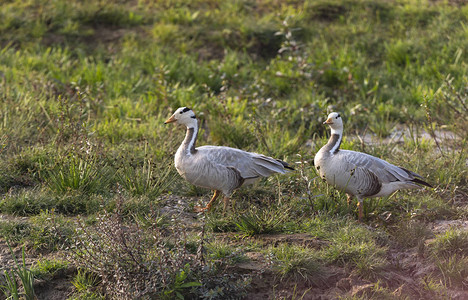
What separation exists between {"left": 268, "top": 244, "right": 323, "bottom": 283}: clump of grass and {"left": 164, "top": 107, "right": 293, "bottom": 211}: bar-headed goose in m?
1.04

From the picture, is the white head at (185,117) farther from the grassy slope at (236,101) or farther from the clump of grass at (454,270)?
the clump of grass at (454,270)

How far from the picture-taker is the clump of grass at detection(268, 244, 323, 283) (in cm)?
446

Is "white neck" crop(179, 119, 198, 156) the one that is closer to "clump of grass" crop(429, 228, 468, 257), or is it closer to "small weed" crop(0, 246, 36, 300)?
"small weed" crop(0, 246, 36, 300)

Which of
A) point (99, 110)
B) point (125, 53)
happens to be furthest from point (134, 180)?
point (125, 53)

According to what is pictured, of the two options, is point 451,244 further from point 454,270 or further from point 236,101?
point 236,101

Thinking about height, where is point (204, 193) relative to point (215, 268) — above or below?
below

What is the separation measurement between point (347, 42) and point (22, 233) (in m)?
7.24

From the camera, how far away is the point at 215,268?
434 centimetres

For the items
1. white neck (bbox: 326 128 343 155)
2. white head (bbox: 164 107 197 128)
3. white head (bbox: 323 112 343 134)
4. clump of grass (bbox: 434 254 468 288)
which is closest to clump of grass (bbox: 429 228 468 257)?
clump of grass (bbox: 434 254 468 288)

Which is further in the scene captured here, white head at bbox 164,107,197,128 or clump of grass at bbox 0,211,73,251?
white head at bbox 164,107,197,128

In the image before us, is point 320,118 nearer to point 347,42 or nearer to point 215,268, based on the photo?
point 347,42

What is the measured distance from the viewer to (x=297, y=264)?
449cm

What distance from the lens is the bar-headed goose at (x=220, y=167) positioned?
5383 millimetres

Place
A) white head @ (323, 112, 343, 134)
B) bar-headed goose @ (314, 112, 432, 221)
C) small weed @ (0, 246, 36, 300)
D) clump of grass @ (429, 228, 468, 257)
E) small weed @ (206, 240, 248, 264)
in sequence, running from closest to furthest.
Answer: small weed @ (0, 246, 36, 300)
small weed @ (206, 240, 248, 264)
clump of grass @ (429, 228, 468, 257)
bar-headed goose @ (314, 112, 432, 221)
white head @ (323, 112, 343, 134)
